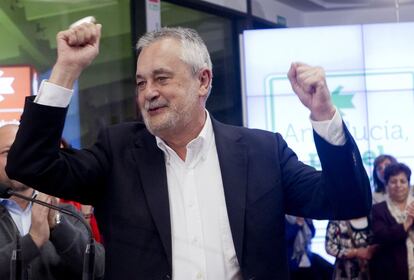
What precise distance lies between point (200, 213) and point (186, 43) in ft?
1.46

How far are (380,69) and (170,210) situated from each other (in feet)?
15.0

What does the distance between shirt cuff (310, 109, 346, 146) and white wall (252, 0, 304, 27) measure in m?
7.07

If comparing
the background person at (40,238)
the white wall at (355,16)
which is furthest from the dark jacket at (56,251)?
the white wall at (355,16)

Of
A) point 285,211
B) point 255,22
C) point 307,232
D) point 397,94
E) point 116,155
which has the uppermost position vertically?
point 255,22

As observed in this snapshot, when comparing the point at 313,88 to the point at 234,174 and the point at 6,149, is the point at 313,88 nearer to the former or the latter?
the point at 234,174

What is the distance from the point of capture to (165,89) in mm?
2010

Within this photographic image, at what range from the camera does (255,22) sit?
8.97m

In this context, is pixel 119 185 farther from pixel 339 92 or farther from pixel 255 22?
pixel 255 22

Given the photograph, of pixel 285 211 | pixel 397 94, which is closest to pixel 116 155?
pixel 285 211

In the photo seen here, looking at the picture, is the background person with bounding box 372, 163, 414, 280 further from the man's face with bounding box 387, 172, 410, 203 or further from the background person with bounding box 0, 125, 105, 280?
the background person with bounding box 0, 125, 105, 280

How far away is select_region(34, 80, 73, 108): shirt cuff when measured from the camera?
185cm

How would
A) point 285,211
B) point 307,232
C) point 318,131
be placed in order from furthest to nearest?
point 307,232 < point 285,211 < point 318,131

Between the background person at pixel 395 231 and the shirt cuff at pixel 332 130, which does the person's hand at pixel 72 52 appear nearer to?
the shirt cuff at pixel 332 130

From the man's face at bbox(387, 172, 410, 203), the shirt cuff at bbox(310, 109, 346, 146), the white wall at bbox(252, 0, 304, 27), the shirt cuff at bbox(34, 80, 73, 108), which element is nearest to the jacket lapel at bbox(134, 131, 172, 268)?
the shirt cuff at bbox(34, 80, 73, 108)
